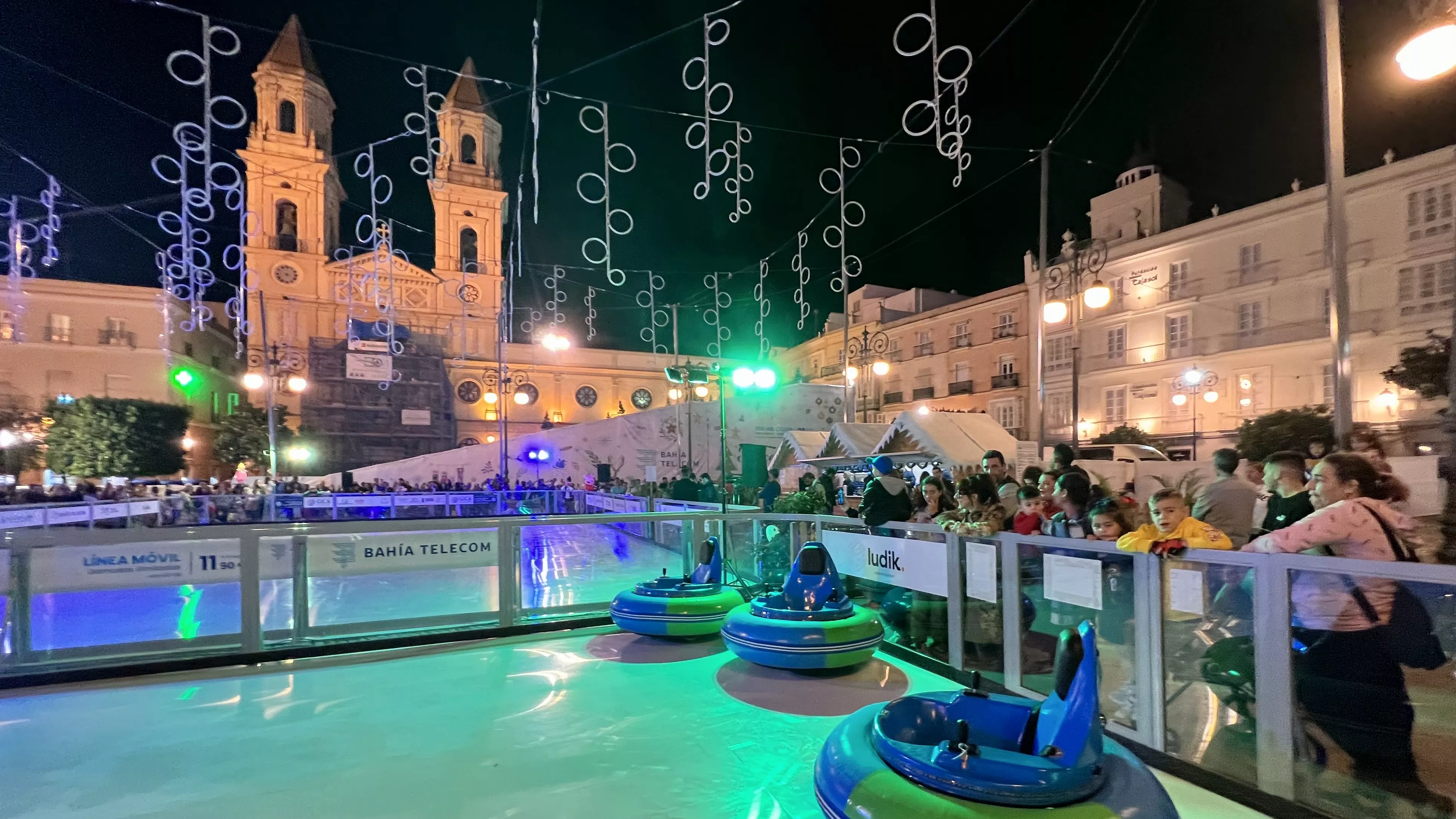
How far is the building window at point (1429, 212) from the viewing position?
67.1 ft

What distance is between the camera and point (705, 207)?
9938 millimetres

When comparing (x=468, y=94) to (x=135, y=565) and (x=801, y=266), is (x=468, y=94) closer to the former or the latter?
(x=801, y=266)

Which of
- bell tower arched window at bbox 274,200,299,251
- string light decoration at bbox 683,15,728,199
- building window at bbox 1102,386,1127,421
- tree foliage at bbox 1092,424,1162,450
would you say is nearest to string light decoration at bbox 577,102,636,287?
string light decoration at bbox 683,15,728,199

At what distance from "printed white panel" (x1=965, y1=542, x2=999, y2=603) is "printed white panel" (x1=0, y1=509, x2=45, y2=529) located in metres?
16.2

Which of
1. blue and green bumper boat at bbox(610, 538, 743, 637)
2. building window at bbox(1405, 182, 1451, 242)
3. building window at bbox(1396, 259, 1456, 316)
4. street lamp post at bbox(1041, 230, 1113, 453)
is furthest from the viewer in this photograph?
building window at bbox(1396, 259, 1456, 316)

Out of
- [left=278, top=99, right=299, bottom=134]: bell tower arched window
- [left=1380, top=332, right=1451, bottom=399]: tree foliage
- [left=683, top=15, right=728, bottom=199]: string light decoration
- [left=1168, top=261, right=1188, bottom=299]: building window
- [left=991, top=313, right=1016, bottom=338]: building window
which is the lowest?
[left=1380, top=332, right=1451, bottom=399]: tree foliage

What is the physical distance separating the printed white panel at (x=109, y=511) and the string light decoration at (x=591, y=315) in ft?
33.7

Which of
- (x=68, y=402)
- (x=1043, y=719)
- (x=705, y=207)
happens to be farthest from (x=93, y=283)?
(x=1043, y=719)

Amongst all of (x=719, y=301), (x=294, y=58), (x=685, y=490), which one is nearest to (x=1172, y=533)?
(x=719, y=301)

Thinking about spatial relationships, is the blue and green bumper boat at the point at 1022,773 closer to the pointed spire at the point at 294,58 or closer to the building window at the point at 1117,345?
the building window at the point at 1117,345

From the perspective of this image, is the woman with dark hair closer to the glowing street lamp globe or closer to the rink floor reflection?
the rink floor reflection

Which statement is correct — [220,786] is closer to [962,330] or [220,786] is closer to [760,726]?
[760,726]

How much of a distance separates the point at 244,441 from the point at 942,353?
3848 cm

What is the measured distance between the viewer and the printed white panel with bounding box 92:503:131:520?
13.4 meters
